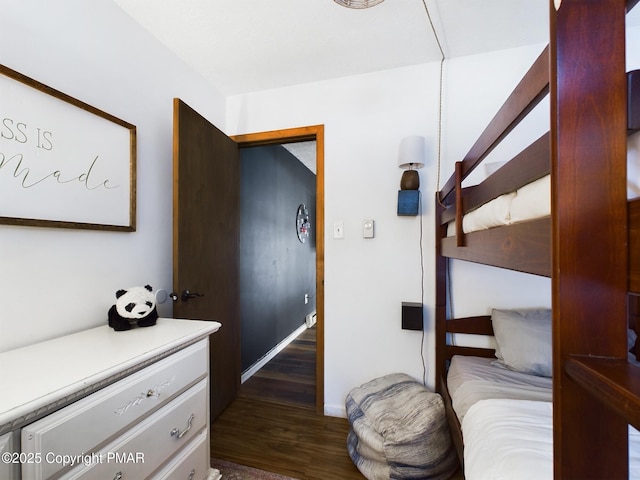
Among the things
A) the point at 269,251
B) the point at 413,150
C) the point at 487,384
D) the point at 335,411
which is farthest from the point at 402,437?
the point at 269,251

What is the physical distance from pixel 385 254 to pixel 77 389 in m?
1.65

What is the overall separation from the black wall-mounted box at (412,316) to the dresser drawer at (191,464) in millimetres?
1257

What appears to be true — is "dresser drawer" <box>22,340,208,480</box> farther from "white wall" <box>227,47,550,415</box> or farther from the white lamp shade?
the white lamp shade

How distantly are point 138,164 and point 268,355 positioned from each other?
2178 millimetres

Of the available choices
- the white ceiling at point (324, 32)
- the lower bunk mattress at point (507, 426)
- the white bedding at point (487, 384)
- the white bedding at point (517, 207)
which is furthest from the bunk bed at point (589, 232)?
the white ceiling at point (324, 32)

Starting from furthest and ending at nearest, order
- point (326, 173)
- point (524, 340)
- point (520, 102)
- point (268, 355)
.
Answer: point (268, 355) < point (326, 173) < point (524, 340) < point (520, 102)

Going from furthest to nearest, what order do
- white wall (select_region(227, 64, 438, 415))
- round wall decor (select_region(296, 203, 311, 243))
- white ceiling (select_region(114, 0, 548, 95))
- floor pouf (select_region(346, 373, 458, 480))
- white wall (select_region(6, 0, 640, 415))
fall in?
round wall decor (select_region(296, 203, 311, 243)) < white wall (select_region(227, 64, 438, 415)) < white ceiling (select_region(114, 0, 548, 95)) < floor pouf (select_region(346, 373, 458, 480)) < white wall (select_region(6, 0, 640, 415))

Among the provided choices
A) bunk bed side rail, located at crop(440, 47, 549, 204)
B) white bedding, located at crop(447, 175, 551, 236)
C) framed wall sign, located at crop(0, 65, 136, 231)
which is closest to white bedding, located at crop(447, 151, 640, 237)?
white bedding, located at crop(447, 175, 551, 236)

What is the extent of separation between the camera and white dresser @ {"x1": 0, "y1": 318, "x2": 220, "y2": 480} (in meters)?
0.68

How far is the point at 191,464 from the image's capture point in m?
1.18

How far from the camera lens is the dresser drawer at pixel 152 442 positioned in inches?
32.4

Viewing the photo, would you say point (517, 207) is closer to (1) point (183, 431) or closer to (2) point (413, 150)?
(2) point (413, 150)

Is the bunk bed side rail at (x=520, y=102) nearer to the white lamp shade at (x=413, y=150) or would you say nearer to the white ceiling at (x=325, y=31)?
the white lamp shade at (x=413, y=150)

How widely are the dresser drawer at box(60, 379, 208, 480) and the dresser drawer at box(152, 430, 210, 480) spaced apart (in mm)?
32
